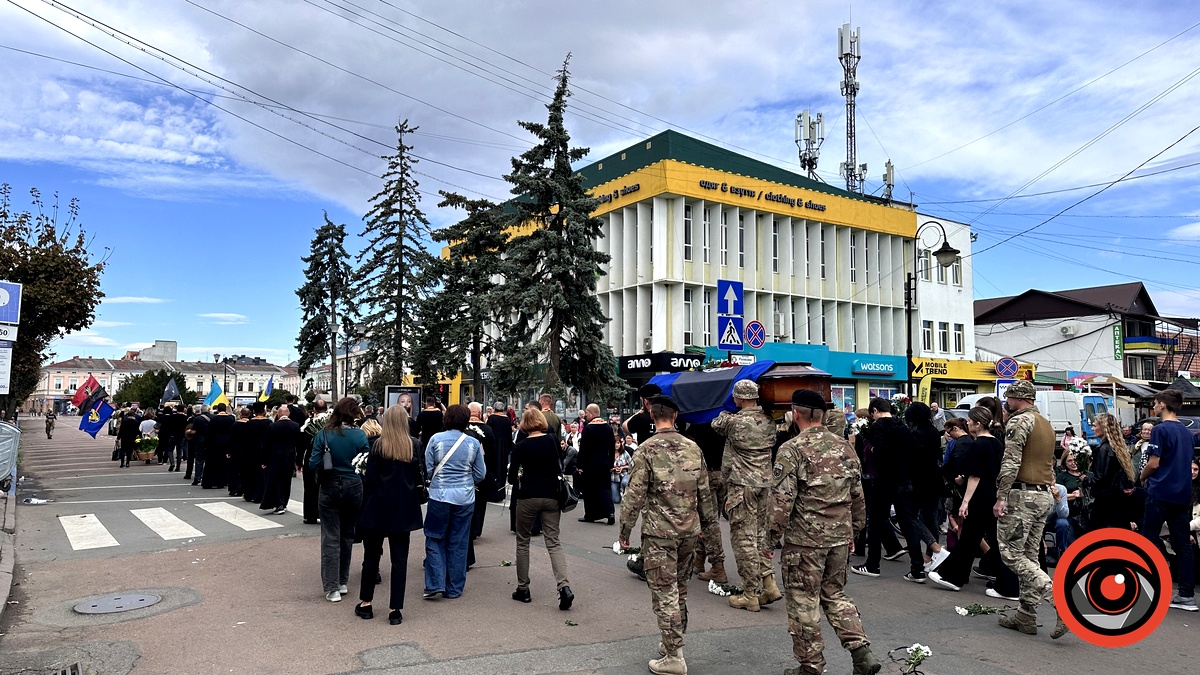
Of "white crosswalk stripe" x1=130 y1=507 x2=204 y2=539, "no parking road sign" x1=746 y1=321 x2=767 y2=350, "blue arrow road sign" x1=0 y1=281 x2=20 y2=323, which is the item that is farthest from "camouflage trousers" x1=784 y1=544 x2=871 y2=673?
"blue arrow road sign" x1=0 y1=281 x2=20 y2=323

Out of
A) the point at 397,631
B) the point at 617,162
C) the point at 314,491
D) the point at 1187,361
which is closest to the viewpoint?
the point at 397,631

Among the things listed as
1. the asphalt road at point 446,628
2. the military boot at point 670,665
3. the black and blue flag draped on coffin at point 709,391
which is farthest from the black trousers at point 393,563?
the black and blue flag draped on coffin at point 709,391

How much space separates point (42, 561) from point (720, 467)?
8.24m

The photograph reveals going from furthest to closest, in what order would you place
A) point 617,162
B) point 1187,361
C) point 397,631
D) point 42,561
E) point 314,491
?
point 1187,361, point 617,162, point 314,491, point 42,561, point 397,631

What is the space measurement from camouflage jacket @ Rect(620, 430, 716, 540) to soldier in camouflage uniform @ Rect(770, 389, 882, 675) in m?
0.60

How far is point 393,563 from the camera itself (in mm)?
6754

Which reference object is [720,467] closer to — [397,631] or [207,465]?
[397,631]

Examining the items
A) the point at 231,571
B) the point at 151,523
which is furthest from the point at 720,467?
the point at 151,523

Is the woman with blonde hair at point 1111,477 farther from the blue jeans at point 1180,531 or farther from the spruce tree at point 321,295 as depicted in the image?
the spruce tree at point 321,295

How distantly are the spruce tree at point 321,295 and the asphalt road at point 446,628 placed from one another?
35.4 metres

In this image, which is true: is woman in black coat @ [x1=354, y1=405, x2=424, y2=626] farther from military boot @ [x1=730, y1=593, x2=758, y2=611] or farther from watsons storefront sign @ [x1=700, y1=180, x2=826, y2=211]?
watsons storefront sign @ [x1=700, y1=180, x2=826, y2=211]

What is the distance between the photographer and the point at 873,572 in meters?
8.92

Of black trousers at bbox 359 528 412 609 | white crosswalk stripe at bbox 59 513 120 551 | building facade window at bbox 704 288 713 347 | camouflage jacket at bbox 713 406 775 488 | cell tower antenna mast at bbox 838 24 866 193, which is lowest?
white crosswalk stripe at bbox 59 513 120 551

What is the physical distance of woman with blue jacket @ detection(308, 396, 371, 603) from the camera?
24.4ft
